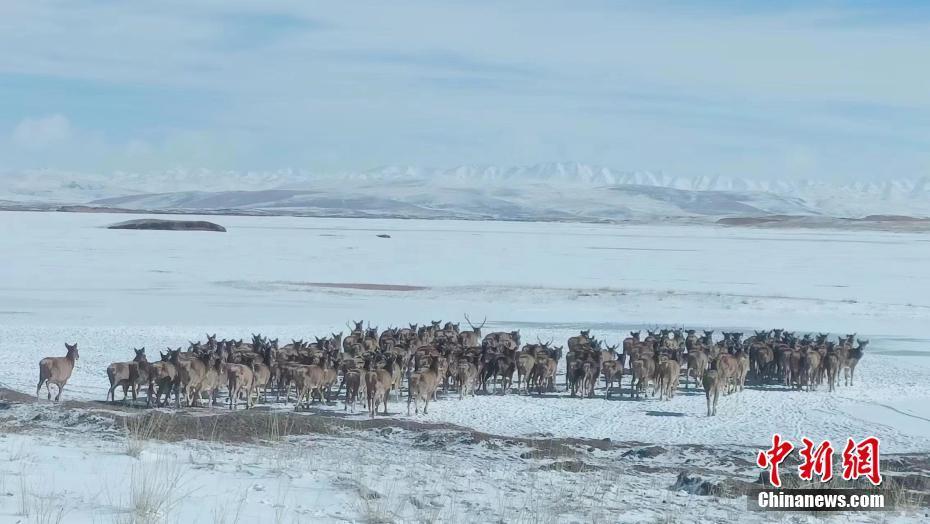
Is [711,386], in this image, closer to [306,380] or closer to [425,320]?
[306,380]

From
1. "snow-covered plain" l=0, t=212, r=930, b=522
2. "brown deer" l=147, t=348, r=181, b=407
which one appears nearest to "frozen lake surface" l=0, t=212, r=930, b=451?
"snow-covered plain" l=0, t=212, r=930, b=522

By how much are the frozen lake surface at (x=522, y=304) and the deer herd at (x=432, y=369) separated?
50 cm

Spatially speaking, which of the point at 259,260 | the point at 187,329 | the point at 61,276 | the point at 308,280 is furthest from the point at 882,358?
the point at 259,260

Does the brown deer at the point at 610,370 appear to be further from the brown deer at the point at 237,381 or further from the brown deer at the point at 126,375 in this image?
the brown deer at the point at 126,375

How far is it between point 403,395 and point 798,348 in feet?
21.8

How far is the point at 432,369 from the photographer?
15.8m

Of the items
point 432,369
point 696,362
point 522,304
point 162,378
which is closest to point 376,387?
point 432,369

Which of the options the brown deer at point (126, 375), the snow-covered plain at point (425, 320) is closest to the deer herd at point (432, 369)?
the brown deer at point (126, 375)

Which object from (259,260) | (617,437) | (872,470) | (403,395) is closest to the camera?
(872,470)

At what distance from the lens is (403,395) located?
55.6 ft

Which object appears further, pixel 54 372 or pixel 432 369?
pixel 432 369

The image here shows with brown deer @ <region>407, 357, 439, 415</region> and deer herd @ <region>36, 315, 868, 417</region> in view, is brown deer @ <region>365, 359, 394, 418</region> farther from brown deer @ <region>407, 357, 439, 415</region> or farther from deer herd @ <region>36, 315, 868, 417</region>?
brown deer @ <region>407, 357, 439, 415</region>

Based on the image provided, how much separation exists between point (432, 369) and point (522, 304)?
15039mm

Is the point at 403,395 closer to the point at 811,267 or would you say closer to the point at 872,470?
the point at 872,470
